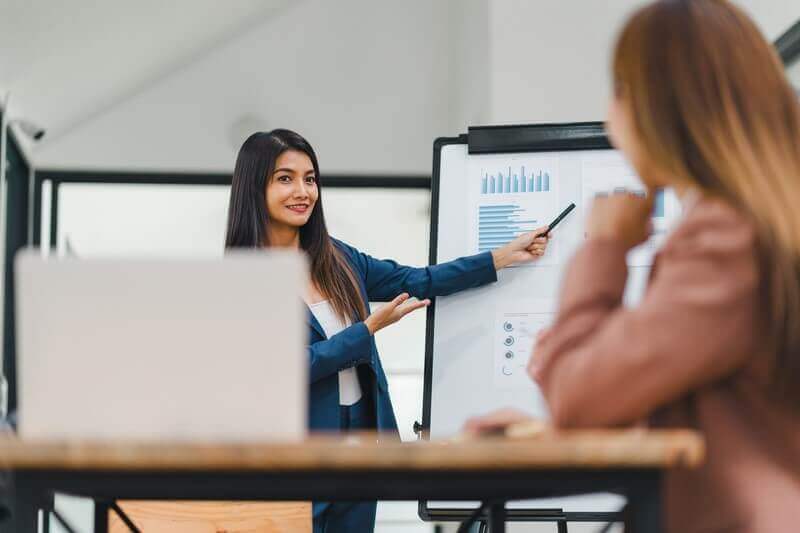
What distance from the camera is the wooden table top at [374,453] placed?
39.4 inches

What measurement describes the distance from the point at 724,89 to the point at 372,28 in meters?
4.90

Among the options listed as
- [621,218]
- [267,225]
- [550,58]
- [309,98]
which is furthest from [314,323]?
[309,98]

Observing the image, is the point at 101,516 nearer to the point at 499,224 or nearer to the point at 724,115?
the point at 724,115

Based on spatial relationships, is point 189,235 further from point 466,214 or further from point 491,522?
point 491,522

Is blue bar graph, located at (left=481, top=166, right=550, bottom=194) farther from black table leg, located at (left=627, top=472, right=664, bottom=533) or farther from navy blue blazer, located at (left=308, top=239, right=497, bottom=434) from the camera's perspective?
black table leg, located at (left=627, top=472, right=664, bottom=533)

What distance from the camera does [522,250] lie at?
275 centimetres

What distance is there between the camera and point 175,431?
1049 millimetres

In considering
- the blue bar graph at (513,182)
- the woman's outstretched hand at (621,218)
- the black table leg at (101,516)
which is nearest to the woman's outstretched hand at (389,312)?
the blue bar graph at (513,182)

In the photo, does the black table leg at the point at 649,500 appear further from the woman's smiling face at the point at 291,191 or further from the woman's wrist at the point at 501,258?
the woman's smiling face at the point at 291,191

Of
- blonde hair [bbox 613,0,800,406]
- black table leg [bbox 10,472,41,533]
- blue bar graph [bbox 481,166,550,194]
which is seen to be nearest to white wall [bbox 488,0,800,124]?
blue bar graph [bbox 481,166,550,194]

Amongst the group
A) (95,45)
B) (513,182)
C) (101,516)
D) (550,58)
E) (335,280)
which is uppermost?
(95,45)

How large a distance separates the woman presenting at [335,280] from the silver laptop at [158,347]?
1494 millimetres

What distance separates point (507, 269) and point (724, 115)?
157 cm

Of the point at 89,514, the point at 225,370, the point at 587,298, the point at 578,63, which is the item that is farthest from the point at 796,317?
the point at 89,514
